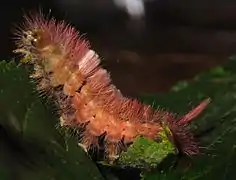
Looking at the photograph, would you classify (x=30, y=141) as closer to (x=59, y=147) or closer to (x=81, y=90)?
(x=59, y=147)

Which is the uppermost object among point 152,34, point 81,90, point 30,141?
point 152,34

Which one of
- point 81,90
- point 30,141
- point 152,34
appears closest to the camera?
point 30,141

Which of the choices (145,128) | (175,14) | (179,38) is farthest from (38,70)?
(175,14)

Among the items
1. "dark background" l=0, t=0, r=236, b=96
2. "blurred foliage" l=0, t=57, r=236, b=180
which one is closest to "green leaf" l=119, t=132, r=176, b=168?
"blurred foliage" l=0, t=57, r=236, b=180

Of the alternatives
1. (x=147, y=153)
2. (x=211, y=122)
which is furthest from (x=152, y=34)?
(x=147, y=153)

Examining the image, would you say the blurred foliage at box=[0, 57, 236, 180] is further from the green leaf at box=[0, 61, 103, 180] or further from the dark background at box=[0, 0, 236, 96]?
the dark background at box=[0, 0, 236, 96]

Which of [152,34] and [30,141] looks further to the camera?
[152,34]

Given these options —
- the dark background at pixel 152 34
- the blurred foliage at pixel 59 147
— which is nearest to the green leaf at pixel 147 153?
the blurred foliage at pixel 59 147

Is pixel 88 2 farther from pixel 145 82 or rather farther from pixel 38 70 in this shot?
pixel 38 70
